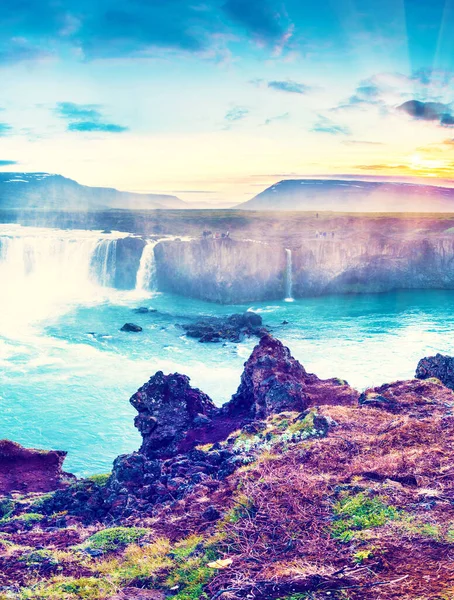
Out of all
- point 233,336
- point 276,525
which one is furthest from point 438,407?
point 233,336

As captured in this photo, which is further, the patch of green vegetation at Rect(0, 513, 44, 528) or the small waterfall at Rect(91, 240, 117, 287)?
the small waterfall at Rect(91, 240, 117, 287)

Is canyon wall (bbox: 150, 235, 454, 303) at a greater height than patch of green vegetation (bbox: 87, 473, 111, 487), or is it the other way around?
canyon wall (bbox: 150, 235, 454, 303)

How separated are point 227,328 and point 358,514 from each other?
128 ft

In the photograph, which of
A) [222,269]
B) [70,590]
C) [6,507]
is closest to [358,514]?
[70,590]

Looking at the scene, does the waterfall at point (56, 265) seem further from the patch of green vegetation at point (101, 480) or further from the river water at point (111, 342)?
the patch of green vegetation at point (101, 480)

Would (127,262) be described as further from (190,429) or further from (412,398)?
(412,398)

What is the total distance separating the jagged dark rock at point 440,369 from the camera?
1912 cm

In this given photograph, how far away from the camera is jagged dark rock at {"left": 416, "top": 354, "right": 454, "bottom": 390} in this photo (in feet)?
62.7

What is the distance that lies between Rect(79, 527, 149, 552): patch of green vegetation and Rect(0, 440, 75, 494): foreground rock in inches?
295

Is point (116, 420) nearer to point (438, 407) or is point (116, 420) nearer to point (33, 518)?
point (33, 518)

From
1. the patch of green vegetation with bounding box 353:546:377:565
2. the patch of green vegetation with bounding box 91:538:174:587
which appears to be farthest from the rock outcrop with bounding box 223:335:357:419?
the patch of green vegetation with bounding box 353:546:377:565

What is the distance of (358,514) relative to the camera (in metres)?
8.35

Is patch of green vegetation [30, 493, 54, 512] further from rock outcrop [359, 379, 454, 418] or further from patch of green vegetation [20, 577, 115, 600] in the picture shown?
rock outcrop [359, 379, 454, 418]

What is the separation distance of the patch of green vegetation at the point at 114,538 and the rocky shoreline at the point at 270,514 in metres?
0.05
